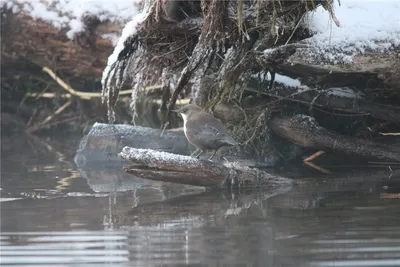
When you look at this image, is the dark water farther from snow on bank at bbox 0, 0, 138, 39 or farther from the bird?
snow on bank at bbox 0, 0, 138, 39

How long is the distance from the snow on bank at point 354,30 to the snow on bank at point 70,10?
143 inches

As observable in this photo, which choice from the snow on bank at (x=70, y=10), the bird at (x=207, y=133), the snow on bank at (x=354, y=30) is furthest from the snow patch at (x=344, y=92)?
the snow on bank at (x=70, y=10)

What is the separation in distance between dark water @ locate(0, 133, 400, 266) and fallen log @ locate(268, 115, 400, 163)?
0.16 metres

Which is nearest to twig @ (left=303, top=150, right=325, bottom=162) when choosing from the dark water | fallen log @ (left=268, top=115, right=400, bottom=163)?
fallen log @ (left=268, top=115, right=400, bottom=163)

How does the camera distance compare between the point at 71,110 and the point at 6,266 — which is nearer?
the point at 6,266

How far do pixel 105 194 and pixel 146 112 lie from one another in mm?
4883

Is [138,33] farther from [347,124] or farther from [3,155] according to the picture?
[3,155]

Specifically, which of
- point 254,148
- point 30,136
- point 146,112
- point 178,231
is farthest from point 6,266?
point 30,136

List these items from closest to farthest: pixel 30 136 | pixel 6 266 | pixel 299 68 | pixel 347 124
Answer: pixel 6 266 < pixel 299 68 < pixel 347 124 < pixel 30 136

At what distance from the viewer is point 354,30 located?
636cm

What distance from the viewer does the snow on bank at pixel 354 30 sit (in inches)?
245

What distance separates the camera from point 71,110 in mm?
12742

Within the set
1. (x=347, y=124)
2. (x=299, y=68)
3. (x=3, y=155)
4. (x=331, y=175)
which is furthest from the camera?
(x=3, y=155)

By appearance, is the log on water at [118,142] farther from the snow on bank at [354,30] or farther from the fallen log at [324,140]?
the snow on bank at [354,30]
